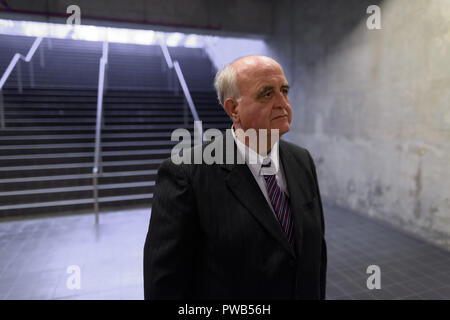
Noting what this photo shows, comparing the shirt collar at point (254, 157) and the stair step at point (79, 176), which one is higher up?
the shirt collar at point (254, 157)

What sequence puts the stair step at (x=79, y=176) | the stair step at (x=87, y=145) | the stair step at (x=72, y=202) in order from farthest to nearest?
the stair step at (x=87, y=145), the stair step at (x=79, y=176), the stair step at (x=72, y=202)

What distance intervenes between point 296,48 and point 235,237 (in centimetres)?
539

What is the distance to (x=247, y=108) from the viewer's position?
0.84 m

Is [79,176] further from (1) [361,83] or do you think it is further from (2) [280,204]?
(2) [280,204]

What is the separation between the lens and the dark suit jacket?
0.87m

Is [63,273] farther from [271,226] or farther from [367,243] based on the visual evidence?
[367,243]

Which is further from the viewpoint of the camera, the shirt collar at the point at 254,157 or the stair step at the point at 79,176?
the stair step at the point at 79,176

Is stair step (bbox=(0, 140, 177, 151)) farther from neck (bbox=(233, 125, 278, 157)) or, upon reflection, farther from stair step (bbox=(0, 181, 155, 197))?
neck (bbox=(233, 125, 278, 157))

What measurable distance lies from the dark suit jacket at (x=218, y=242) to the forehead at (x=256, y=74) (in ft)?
0.77

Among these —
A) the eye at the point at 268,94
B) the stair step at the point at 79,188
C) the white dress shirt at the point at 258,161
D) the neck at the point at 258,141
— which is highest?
the eye at the point at 268,94

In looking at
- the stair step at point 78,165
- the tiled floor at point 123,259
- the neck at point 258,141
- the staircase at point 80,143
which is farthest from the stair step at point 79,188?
the neck at point 258,141

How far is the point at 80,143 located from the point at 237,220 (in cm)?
529

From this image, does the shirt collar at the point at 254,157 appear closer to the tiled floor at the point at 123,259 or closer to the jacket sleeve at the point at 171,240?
the jacket sleeve at the point at 171,240

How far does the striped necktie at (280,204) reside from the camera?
3.04 ft
